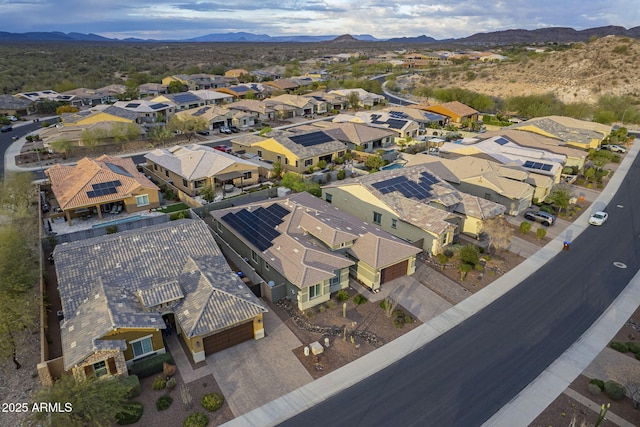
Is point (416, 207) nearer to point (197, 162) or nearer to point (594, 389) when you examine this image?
point (594, 389)

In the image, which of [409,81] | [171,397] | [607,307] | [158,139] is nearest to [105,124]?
[158,139]

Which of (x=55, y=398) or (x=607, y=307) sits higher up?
(x=55, y=398)

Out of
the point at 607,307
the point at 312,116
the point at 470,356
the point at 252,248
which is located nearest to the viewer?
the point at 470,356

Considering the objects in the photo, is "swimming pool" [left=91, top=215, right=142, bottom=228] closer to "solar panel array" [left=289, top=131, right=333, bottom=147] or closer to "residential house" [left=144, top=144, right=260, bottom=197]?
"residential house" [left=144, top=144, right=260, bottom=197]

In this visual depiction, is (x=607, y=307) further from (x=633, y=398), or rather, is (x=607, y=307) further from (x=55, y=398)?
(x=55, y=398)

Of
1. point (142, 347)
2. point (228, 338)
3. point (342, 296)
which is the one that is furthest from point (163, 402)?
point (342, 296)

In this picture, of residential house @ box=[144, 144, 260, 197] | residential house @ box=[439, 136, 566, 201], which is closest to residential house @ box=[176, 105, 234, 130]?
residential house @ box=[144, 144, 260, 197]

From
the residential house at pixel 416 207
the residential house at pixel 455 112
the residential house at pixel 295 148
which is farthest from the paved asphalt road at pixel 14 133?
the residential house at pixel 455 112

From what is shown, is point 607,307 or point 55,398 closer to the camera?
point 55,398
